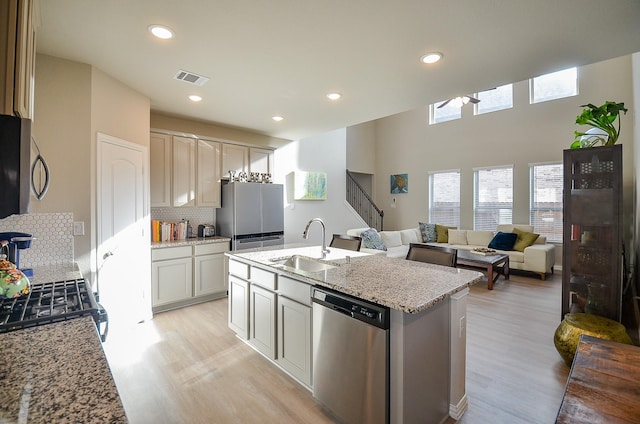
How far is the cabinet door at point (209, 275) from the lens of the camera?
412 cm

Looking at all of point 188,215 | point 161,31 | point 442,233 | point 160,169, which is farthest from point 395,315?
point 442,233

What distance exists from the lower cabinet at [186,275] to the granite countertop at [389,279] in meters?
1.58

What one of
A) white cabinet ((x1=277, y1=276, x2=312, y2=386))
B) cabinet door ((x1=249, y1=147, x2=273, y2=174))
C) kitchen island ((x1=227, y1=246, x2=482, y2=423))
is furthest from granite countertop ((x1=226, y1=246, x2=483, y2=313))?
cabinet door ((x1=249, y1=147, x2=273, y2=174))

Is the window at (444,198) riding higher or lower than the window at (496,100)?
lower

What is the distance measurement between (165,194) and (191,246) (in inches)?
31.6

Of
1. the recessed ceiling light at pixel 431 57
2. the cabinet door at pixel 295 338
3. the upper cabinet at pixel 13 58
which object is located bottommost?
the cabinet door at pixel 295 338

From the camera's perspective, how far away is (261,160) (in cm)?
522

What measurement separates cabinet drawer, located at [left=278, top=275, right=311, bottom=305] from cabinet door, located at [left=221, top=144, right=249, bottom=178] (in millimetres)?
2917

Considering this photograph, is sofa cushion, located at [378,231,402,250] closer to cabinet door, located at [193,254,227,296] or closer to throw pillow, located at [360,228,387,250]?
throw pillow, located at [360,228,387,250]

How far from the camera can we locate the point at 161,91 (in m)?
3.35

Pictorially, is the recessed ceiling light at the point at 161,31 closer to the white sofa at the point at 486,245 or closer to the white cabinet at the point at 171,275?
the white cabinet at the point at 171,275

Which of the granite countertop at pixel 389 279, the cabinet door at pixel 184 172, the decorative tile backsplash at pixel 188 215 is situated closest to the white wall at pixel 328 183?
the decorative tile backsplash at pixel 188 215

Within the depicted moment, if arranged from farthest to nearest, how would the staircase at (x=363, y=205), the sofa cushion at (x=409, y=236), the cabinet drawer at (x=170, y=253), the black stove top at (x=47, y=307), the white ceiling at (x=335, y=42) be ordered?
the staircase at (x=363, y=205)
the sofa cushion at (x=409, y=236)
the cabinet drawer at (x=170, y=253)
the white ceiling at (x=335, y=42)
the black stove top at (x=47, y=307)

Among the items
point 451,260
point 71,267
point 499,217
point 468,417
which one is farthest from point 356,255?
point 499,217
